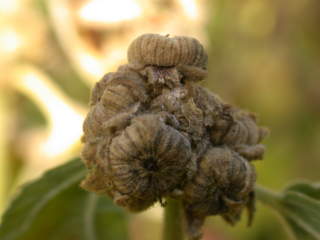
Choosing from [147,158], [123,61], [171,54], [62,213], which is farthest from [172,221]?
[123,61]

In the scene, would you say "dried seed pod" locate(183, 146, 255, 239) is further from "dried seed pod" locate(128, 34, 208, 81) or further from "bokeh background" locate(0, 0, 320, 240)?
"bokeh background" locate(0, 0, 320, 240)

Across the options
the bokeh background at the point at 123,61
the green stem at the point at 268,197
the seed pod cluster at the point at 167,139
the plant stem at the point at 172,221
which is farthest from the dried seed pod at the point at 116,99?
the bokeh background at the point at 123,61

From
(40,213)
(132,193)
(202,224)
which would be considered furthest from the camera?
(40,213)

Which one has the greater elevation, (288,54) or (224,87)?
(288,54)

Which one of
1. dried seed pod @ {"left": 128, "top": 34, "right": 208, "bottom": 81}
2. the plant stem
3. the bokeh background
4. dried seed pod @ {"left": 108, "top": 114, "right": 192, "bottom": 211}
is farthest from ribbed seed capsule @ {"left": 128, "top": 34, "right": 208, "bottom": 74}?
the bokeh background

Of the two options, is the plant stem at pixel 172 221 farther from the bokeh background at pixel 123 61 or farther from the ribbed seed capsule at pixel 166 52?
the bokeh background at pixel 123 61

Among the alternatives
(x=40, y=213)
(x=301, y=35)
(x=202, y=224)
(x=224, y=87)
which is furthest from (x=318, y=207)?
(x=301, y=35)

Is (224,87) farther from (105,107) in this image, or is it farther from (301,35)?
(105,107)
